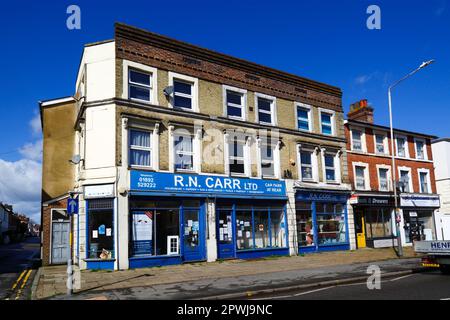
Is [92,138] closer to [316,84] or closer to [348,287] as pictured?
[348,287]

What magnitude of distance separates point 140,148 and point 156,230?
375cm

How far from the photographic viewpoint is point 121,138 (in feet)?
58.2

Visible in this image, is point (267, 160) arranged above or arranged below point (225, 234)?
above

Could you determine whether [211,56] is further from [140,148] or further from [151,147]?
[140,148]

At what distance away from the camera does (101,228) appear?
1728 centimetres

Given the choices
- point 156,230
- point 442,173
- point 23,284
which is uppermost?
point 442,173

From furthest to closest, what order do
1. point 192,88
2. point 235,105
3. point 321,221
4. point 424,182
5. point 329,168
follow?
point 424,182 < point 329,168 < point 321,221 < point 235,105 < point 192,88

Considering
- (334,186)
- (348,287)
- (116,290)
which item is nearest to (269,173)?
(334,186)

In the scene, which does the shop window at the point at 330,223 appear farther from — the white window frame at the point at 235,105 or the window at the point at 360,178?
the white window frame at the point at 235,105

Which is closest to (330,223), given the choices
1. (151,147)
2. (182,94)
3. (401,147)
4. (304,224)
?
(304,224)

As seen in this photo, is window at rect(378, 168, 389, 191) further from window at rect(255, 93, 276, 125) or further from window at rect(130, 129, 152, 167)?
window at rect(130, 129, 152, 167)

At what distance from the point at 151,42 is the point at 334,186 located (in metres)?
13.8

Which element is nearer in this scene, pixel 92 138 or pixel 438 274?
pixel 438 274

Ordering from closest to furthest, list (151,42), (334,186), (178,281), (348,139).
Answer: (178,281), (151,42), (334,186), (348,139)
